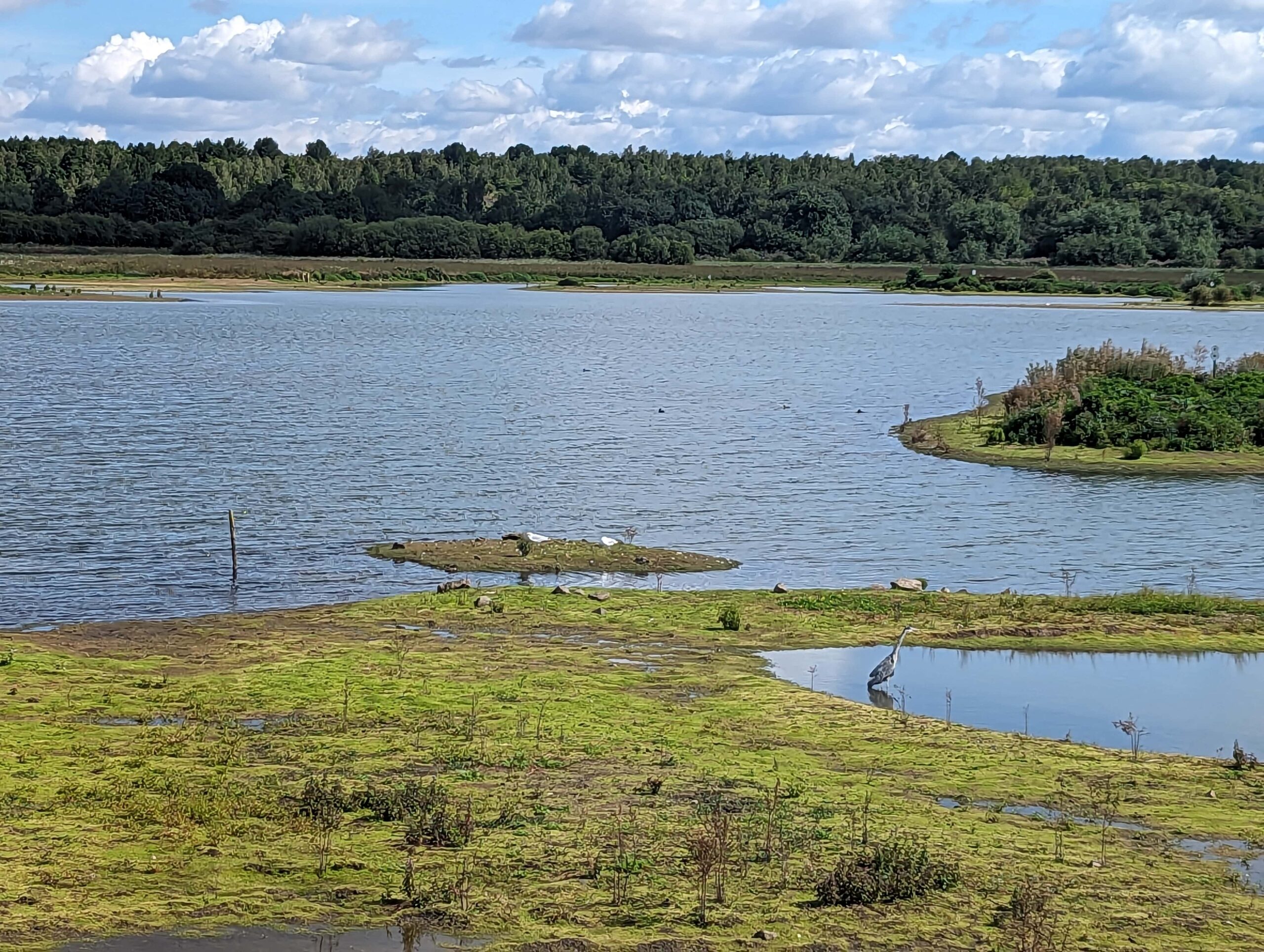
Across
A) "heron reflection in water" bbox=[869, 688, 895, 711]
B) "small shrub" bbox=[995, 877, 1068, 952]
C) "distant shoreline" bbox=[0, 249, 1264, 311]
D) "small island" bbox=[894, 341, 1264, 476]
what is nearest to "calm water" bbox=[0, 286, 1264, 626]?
"small island" bbox=[894, 341, 1264, 476]

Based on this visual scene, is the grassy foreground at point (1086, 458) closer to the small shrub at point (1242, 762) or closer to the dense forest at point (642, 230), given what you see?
the small shrub at point (1242, 762)

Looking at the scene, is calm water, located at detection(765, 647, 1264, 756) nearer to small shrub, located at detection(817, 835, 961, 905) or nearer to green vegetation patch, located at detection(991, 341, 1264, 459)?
small shrub, located at detection(817, 835, 961, 905)

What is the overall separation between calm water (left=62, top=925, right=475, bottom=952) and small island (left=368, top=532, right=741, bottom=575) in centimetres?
1455

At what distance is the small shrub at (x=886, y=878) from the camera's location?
32.7 ft

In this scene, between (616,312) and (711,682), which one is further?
(616,312)

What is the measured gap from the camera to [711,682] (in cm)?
1662

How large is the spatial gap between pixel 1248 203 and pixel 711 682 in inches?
7624

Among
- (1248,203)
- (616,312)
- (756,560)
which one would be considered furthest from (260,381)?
(1248,203)

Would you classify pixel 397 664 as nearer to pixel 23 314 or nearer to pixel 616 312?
pixel 23 314

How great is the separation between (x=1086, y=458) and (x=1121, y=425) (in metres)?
2.54

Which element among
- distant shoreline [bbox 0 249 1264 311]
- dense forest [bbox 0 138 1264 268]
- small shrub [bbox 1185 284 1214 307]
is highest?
dense forest [bbox 0 138 1264 268]

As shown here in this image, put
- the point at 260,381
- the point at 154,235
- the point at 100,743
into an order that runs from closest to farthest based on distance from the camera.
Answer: the point at 100,743 < the point at 260,381 < the point at 154,235

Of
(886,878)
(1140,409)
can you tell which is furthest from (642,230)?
(886,878)

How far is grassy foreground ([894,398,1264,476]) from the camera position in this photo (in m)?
36.3
